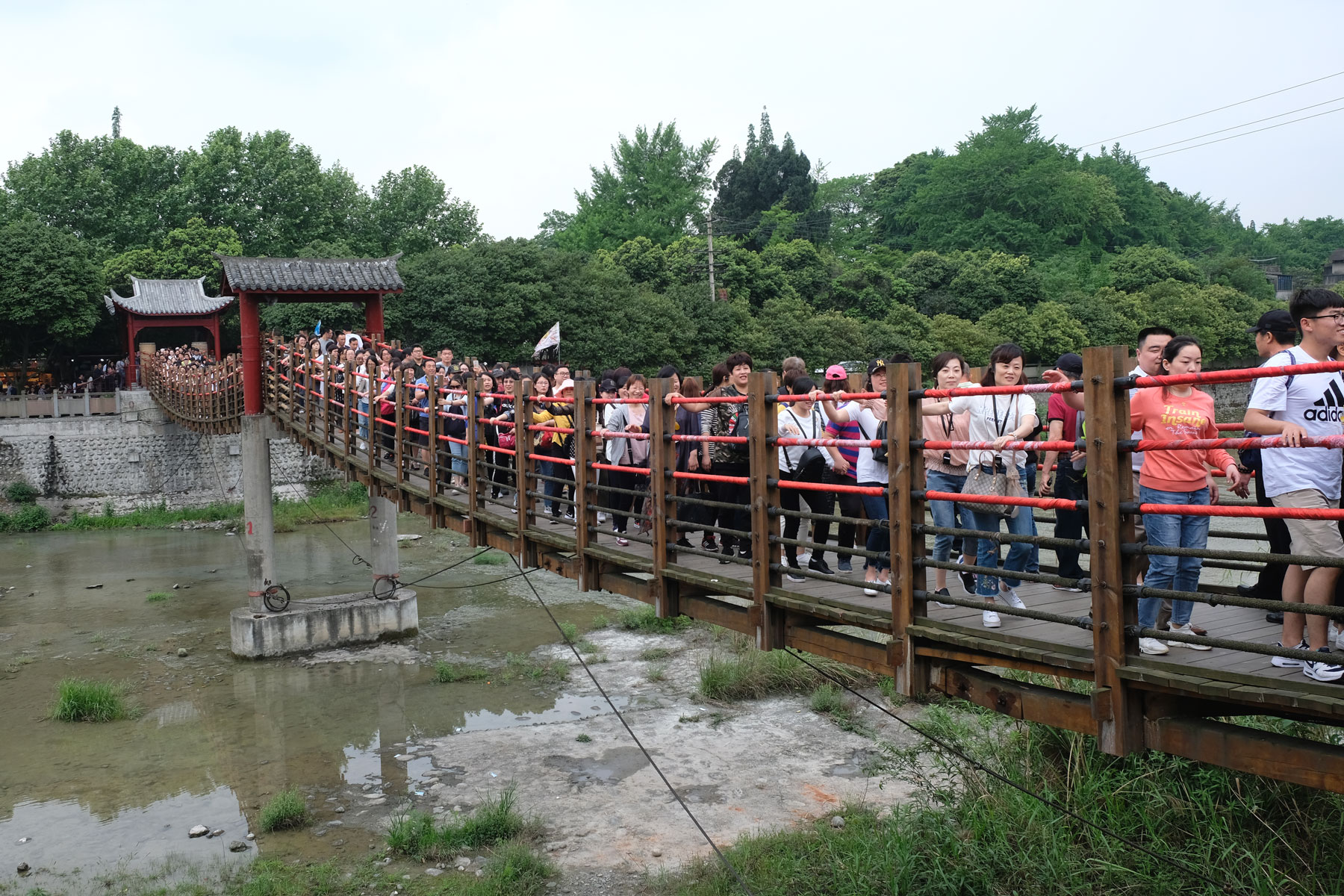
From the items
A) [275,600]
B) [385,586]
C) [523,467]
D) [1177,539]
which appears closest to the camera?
[1177,539]

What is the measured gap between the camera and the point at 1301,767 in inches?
121

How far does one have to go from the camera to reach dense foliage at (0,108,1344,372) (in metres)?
27.3

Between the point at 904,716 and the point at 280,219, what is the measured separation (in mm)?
33641

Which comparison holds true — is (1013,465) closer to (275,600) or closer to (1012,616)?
(1012,616)

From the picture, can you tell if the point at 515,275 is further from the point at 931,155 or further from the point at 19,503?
the point at 931,155

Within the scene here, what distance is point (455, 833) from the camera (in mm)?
8906

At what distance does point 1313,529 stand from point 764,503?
7.33 ft

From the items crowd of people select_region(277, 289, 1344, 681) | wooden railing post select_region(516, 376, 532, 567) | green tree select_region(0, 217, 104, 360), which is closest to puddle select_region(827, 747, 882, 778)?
crowd of people select_region(277, 289, 1344, 681)

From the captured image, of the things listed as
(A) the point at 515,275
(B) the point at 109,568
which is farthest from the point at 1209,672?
(A) the point at 515,275

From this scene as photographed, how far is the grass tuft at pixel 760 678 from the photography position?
12273 mm

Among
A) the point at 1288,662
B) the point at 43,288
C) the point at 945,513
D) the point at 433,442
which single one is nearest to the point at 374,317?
the point at 433,442

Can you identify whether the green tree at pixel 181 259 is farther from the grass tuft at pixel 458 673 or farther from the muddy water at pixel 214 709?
the grass tuft at pixel 458 673

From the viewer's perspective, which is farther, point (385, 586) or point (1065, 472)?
point (385, 586)

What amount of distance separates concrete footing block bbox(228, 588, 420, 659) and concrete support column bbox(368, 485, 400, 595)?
0.36 metres
